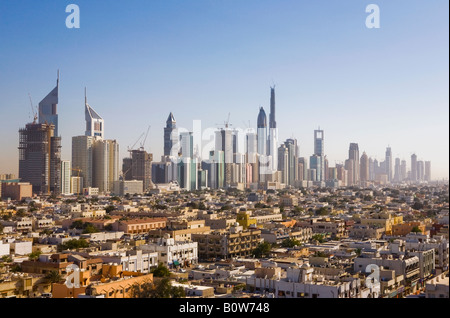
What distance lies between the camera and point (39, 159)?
28.0 metres

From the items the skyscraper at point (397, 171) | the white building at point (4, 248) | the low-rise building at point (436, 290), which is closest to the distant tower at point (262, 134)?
the skyscraper at point (397, 171)

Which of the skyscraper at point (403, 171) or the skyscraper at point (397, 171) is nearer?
the skyscraper at point (397, 171)

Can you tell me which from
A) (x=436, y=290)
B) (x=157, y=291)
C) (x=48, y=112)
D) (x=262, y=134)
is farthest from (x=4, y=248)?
(x=262, y=134)

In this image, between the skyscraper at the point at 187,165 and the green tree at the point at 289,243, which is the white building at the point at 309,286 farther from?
the skyscraper at the point at 187,165

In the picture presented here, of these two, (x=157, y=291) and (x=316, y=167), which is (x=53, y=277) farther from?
(x=316, y=167)

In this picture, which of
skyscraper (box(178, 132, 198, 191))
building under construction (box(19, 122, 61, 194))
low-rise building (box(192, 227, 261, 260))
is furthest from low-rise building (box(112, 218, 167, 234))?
skyscraper (box(178, 132, 198, 191))

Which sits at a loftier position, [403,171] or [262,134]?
[262,134]

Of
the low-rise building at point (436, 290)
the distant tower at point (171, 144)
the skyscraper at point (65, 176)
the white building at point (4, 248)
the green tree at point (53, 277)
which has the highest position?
the distant tower at point (171, 144)

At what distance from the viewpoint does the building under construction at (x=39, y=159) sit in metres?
27.6

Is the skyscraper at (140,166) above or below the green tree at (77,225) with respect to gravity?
above

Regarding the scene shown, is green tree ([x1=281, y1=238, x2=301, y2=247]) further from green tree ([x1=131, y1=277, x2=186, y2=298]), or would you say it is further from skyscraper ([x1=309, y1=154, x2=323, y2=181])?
skyscraper ([x1=309, y1=154, x2=323, y2=181])

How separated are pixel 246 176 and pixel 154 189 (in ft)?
20.3

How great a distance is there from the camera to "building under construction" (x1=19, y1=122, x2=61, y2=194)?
90.6 feet

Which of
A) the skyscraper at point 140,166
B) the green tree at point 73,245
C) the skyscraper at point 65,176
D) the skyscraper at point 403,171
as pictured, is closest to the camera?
the green tree at point 73,245
